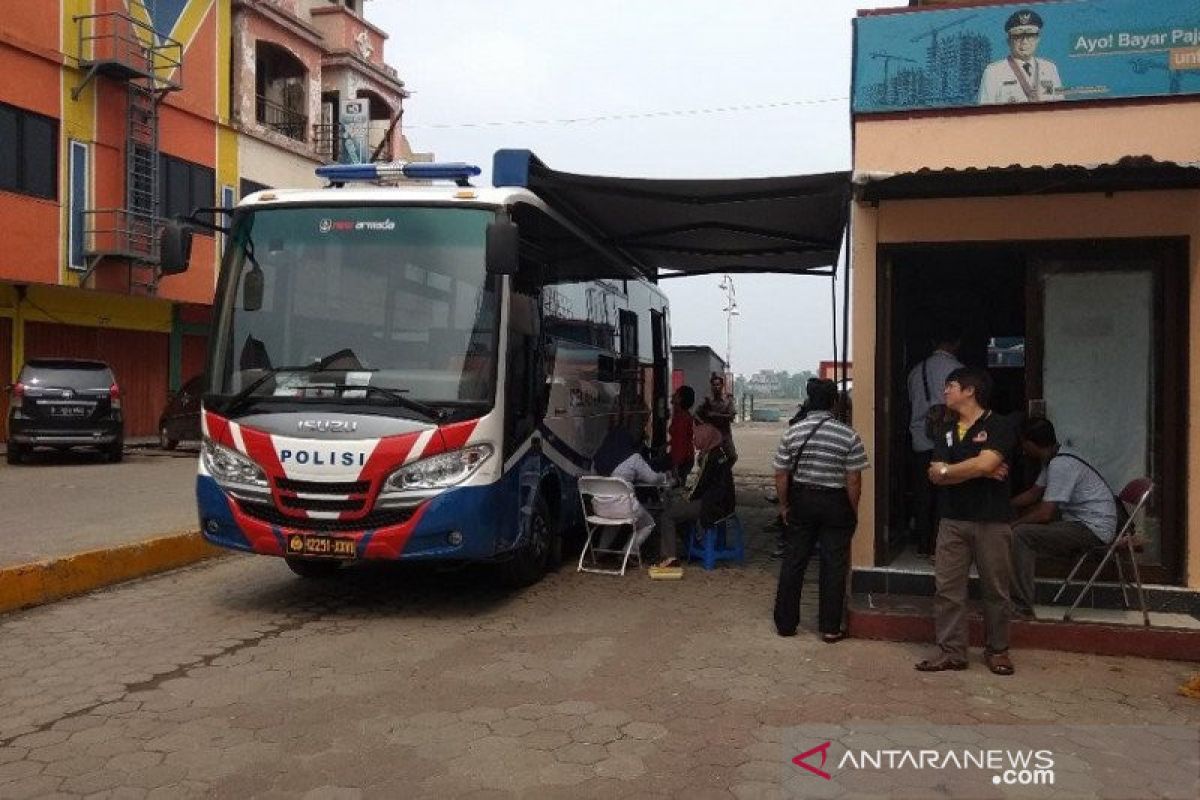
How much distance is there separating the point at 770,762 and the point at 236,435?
411 cm

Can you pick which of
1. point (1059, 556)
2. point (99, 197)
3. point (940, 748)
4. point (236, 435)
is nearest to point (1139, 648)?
point (1059, 556)

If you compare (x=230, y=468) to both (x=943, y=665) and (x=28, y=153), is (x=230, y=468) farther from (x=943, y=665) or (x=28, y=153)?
(x=28, y=153)

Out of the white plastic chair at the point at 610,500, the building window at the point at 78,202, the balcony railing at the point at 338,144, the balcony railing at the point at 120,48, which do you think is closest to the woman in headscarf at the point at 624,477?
the white plastic chair at the point at 610,500

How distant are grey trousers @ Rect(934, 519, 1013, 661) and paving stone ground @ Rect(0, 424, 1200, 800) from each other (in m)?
0.23

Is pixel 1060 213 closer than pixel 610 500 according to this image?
Yes

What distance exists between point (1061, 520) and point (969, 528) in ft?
3.64

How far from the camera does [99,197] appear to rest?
20344 millimetres

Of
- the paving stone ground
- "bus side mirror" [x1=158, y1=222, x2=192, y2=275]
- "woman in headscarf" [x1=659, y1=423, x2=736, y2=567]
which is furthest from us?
"woman in headscarf" [x1=659, y1=423, x2=736, y2=567]

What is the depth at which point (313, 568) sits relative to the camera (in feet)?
25.6

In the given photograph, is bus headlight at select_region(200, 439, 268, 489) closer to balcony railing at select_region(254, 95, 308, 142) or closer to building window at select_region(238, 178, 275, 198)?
building window at select_region(238, 178, 275, 198)

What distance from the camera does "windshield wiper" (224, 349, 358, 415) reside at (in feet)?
21.1

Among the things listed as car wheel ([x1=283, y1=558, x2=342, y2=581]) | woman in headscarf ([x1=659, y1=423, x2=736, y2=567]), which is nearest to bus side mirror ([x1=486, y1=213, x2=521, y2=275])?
woman in headscarf ([x1=659, y1=423, x2=736, y2=567])

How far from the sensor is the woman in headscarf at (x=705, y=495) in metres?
8.27

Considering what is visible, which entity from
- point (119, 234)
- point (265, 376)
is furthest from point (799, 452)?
point (119, 234)
